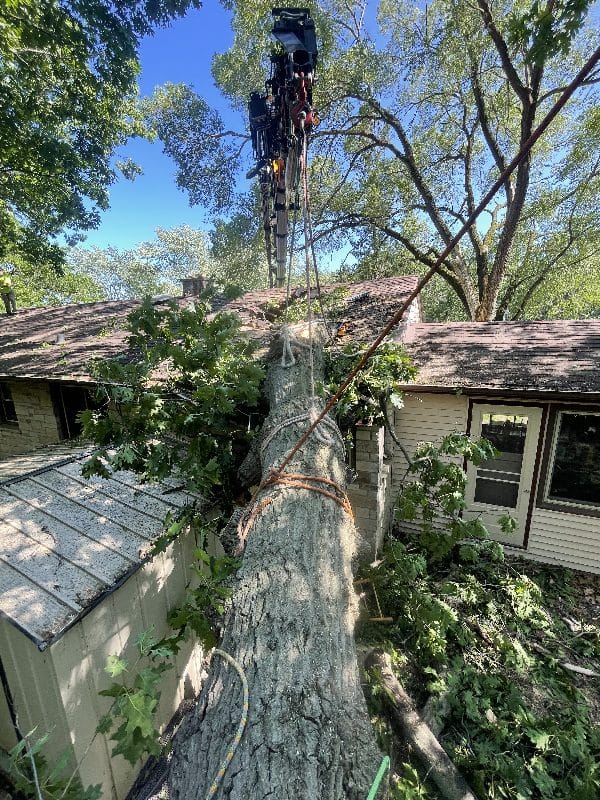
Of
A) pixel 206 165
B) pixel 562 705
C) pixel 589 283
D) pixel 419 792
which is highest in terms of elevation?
pixel 206 165

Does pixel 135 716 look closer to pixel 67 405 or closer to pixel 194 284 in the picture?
pixel 67 405

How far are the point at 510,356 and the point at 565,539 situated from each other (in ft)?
9.87

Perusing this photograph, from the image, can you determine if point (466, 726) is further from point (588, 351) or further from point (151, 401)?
point (588, 351)

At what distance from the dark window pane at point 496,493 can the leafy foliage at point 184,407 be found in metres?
4.35

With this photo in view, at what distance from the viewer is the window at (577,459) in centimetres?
604

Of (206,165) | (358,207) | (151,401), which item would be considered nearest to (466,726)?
(151,401)

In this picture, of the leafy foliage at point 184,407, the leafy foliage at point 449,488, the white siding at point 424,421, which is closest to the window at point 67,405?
the leafy foliage at point 184,407

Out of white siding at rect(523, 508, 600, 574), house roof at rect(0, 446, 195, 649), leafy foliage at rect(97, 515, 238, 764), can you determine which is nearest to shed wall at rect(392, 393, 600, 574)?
white siding at rect(523, 508, 600, 574)

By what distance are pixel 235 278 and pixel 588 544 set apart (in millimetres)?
18428

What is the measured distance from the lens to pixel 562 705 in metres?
3.55

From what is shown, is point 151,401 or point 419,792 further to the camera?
point 151,401

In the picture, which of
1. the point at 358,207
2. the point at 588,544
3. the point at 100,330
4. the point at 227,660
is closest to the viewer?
the point at 227,660

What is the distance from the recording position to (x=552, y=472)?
5.75m

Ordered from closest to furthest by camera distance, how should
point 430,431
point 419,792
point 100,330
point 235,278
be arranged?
point 419,792 < point 430,431 < point 100,330 < point 235,278
